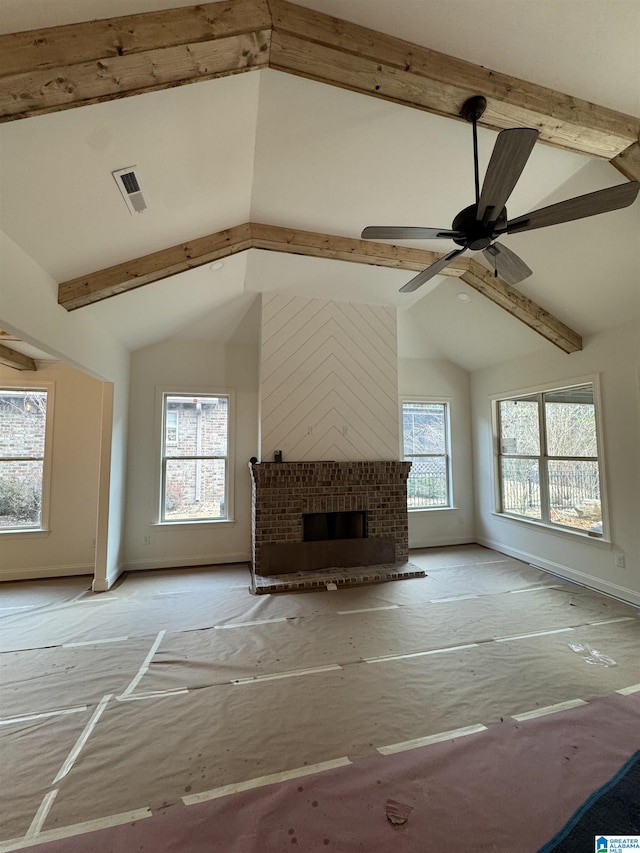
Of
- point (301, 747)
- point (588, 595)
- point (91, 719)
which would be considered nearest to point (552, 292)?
point (588, 595)

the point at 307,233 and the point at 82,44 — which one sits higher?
the point at 307,233

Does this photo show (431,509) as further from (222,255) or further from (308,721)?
(222,255)

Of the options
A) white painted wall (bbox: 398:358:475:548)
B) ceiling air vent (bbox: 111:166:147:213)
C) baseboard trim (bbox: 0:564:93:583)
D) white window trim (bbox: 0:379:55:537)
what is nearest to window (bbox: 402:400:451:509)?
white painted wall (bbox: 398:358:475:548)

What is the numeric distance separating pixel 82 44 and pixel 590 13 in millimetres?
2215

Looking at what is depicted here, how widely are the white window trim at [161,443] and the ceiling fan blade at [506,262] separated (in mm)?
3742

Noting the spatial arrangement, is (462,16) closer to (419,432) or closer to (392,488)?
(392,488)

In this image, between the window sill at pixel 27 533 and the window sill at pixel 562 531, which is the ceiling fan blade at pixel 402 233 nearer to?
the window sill at pixel 562 531

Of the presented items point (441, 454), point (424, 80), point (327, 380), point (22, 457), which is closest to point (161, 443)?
point (22, 457)

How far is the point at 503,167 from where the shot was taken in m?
1.55

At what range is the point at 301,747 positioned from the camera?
1.88 meters

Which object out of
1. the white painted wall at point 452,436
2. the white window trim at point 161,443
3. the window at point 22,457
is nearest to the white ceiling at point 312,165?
the white window trim at point 161,443

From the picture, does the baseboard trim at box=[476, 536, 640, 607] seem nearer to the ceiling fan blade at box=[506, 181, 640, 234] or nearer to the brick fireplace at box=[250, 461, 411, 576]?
the brick fireplace at box=[250, 461, 411, 576]

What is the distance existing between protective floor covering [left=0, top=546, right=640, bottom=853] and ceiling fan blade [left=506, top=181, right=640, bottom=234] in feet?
8.88

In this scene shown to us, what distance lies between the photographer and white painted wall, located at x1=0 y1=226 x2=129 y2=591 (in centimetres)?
227
